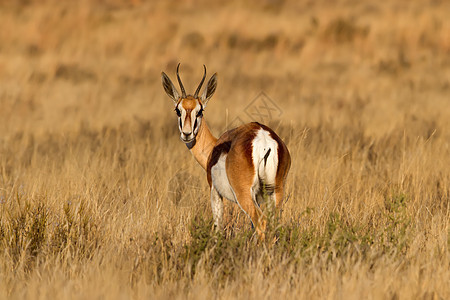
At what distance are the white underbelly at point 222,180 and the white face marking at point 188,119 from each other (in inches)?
13.3

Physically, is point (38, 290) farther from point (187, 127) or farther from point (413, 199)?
point (413, 199)

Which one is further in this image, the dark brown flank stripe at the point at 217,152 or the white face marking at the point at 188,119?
the white face marking at the point at 188,119

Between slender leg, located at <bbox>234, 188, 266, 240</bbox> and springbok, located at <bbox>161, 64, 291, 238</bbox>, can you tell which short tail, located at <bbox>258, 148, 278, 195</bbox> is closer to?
springbok, located at <bbox>161, 64, 291, 238</bbox>

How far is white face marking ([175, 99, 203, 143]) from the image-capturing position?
532 centimetres

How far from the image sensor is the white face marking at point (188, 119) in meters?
5.32

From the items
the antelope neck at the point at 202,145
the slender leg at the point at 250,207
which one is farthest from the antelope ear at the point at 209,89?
the slender leg at the point at 250,207

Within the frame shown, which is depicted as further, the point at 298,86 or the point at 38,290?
the point at 298,86

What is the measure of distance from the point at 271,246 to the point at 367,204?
167 centimetres

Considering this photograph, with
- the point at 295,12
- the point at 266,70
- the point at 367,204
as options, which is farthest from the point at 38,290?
the point at 295,12

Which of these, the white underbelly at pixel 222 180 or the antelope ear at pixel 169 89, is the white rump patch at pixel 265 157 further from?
the antelope ear at pixel 169 89

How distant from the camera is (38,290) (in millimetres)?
4012

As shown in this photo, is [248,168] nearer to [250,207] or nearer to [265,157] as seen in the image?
[265,157]

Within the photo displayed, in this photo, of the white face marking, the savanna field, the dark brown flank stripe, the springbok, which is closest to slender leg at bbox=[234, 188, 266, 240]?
the springbok

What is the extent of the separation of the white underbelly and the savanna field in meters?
0.29
